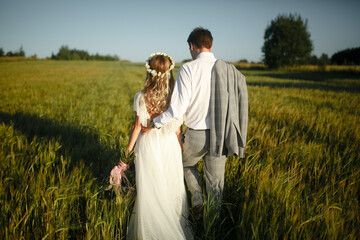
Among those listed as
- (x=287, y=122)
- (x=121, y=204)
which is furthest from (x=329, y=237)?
(x=287, y=122)

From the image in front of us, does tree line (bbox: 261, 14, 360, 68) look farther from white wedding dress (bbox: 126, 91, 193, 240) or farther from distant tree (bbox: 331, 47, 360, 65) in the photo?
white wedding dress (bbox: 126, 91, 193, 240)

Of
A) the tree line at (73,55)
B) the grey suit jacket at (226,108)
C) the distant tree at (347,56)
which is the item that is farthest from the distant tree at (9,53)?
the distant tree at (347,56)

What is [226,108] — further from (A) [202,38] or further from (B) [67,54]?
(B) [67,54]

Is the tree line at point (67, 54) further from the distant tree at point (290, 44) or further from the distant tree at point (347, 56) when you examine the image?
the distant tree at point (347, 56)

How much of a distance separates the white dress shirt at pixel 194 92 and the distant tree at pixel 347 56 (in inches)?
1735

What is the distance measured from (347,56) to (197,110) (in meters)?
53.8

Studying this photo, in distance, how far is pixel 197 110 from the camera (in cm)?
176

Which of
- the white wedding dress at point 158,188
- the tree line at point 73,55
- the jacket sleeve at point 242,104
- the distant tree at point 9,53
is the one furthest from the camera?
the tree line at point 73,55

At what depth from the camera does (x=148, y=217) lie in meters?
1.61

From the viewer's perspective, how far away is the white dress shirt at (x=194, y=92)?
5.34ft

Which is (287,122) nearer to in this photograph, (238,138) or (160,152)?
(238,138)

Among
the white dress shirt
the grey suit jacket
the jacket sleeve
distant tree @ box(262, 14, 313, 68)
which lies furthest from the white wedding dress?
distant tree @ box(262, 14, 313, 68)

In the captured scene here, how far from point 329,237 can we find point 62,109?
6.31m

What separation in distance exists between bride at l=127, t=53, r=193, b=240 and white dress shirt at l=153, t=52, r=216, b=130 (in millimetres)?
233
